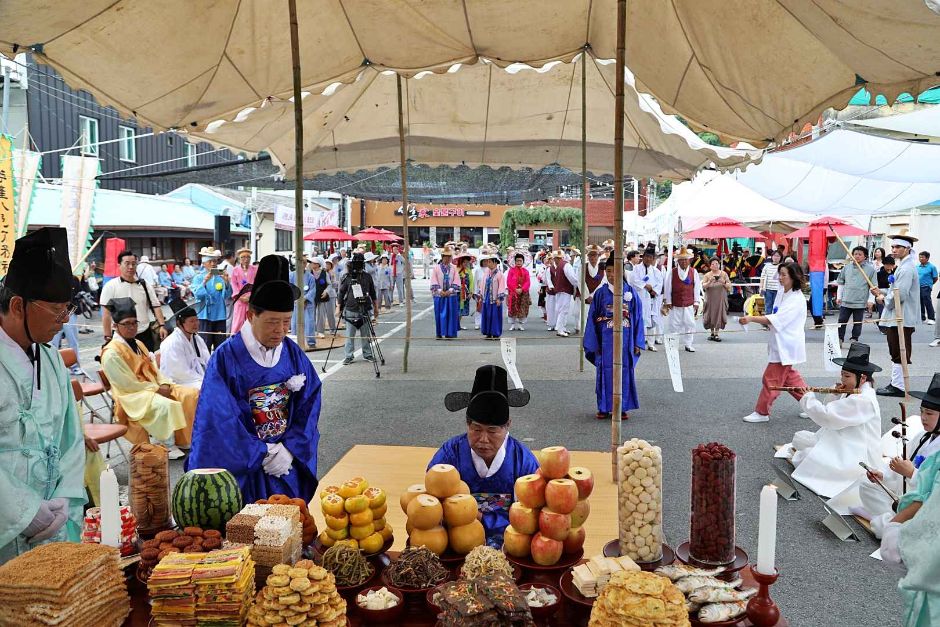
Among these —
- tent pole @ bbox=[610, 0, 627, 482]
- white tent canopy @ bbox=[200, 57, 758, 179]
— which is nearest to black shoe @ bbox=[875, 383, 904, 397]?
white tent canopy @ bbox=[200, 57, 758, 179]

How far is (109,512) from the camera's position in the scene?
225cm

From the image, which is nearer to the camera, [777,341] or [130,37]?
[130,37]

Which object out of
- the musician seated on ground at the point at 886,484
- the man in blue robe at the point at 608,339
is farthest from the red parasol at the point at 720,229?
the musician seated on ground at the point at 886,484

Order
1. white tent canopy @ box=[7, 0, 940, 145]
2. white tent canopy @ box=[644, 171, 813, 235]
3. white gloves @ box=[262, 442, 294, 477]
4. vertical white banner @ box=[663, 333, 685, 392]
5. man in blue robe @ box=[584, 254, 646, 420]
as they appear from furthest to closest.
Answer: white tent canopy @ box=[644, 171, 813, 235]
man in blue robe @ box=[584, 254, 646, 420]
vertical white banner @ box=[663, 333, 685, 392]
white tent canopy @ box=[7, 0, 940, 145]
white gloves @ box=[262, 442, 294, 477]

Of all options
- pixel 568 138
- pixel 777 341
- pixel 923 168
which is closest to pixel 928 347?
pixel 923 168

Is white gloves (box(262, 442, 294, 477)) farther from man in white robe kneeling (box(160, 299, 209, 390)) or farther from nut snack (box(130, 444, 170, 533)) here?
man in white robe kneeling (box(160, 299, 209, 390))

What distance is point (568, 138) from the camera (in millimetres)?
9312

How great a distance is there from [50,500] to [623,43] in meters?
4.05

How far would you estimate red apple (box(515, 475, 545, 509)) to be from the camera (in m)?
2.39

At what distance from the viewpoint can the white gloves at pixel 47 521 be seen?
251 centimetres

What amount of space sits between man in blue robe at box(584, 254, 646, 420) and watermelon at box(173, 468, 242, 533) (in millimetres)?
5872

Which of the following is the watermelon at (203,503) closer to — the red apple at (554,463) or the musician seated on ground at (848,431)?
the red apple at (554,463)

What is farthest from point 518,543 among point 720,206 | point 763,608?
point 720,206

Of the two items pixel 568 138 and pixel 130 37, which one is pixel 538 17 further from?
pixel 568 138
